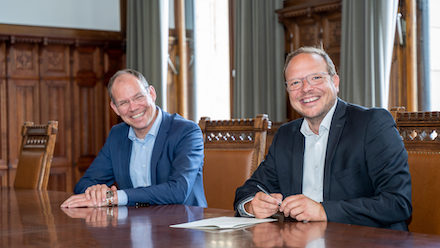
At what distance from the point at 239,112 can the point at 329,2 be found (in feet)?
4.53

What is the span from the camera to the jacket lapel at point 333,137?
82.8 inches

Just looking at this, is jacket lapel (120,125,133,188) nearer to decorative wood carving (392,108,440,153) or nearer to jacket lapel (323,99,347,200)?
jacket lapel (323,99,347,200)

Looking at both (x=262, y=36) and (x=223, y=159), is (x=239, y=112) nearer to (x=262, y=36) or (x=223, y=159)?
(x=262, y=36)

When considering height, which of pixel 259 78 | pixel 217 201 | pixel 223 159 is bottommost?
pixel 217 201

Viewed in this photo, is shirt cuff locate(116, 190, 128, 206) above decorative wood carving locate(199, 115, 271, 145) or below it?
below

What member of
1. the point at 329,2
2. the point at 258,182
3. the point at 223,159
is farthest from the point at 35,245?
the point at 329,2

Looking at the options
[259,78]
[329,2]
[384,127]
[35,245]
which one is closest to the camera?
[35,245]

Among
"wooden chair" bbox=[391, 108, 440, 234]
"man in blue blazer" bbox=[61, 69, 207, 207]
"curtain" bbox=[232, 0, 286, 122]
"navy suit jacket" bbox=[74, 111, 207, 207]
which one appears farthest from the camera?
"curtain" bbox=[232, 0, 286, 122]

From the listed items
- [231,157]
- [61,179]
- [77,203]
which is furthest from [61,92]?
[77,203]

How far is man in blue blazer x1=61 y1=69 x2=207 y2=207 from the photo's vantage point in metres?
2.70

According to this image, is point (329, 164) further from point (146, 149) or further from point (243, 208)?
point (146, 149)

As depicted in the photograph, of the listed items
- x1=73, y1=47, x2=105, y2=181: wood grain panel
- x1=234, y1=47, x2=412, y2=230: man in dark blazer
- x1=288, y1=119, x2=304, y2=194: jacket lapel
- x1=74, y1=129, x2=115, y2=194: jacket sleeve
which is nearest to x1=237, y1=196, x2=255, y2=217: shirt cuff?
x1=234, y1=47, x2=412, y2=230: man in dark blazer

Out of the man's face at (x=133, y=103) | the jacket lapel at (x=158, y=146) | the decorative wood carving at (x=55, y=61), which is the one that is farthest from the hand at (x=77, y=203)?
the decorative wood carving at (x=55, y=61)

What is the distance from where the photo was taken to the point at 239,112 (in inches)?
217
